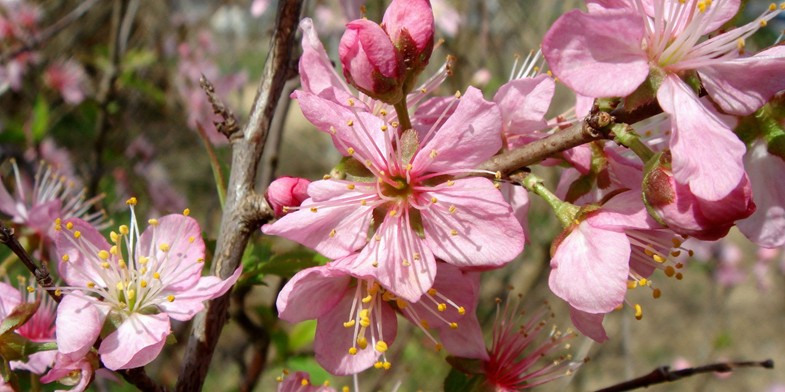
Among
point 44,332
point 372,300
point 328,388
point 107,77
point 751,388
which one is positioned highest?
point 107,77

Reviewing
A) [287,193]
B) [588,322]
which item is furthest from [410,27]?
[588,322]

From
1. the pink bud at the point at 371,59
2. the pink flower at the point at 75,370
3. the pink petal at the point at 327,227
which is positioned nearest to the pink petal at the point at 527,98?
the pink bud at the point at 371,59

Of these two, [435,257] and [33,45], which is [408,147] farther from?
[33,45]

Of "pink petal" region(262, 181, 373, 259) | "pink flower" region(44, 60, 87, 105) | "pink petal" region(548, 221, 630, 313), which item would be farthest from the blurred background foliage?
"pink petal" region(548, 221, 630, 313)

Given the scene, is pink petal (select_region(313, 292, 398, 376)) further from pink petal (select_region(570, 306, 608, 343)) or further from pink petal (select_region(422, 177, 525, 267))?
pink petal (select_region(570, 306, 608, 343))

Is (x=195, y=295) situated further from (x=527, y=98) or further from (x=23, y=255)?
(x=527, y=98)

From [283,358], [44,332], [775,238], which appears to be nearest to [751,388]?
[283,358]

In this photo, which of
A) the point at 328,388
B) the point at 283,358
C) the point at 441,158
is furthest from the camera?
the point at 283,358
